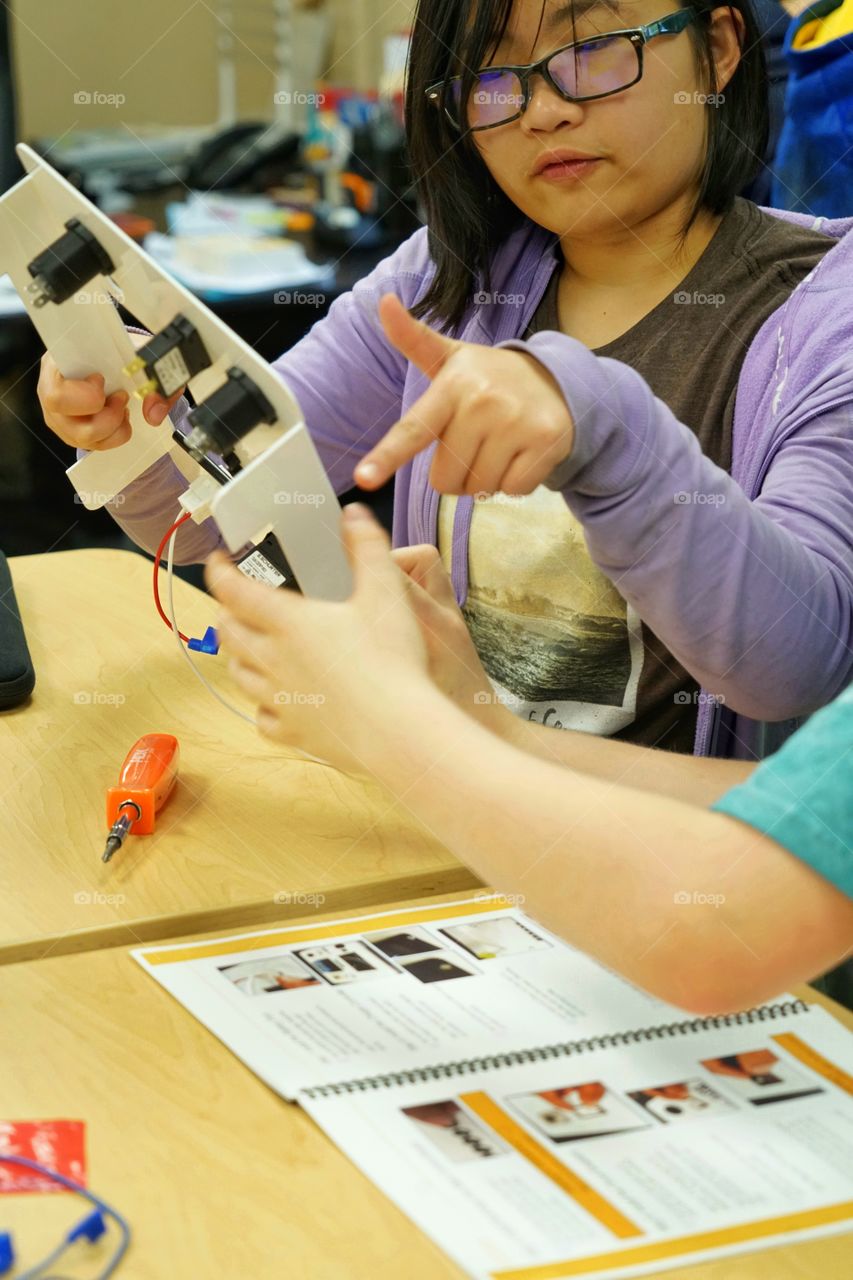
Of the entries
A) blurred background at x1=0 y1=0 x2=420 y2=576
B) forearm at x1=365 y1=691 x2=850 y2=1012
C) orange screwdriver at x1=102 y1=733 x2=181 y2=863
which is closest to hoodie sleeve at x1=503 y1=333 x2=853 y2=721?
forearm at x1=365 y1=691 x2=850 y2=1012

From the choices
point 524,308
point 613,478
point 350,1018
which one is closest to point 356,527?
point 613,478

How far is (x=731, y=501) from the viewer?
1.05 meters

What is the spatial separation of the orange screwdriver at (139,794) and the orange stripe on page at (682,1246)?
0.52 meters

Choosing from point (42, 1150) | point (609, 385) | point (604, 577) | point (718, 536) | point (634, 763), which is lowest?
point (42, 1150)

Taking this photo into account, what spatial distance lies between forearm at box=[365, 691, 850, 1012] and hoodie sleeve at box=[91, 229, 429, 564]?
2.50 feet

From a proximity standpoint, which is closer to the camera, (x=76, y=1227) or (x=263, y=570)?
(x=76, y=1227)

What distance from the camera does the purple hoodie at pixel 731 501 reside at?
994 mm

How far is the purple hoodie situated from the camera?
994 millimetres

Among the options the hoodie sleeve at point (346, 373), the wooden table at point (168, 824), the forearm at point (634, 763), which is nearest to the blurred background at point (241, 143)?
the hoodie sleeve at point (346, 373)

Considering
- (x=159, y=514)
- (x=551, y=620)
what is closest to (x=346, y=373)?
(x=159, y=514)

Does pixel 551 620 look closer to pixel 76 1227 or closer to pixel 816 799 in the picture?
pixel 816 799

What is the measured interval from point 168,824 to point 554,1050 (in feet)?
1.37

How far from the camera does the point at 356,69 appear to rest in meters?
4.20

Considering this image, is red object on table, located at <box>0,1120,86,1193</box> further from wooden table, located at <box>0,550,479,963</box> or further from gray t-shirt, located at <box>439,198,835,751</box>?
gray t-shirt, located at <box>439,198,835,751</box>
